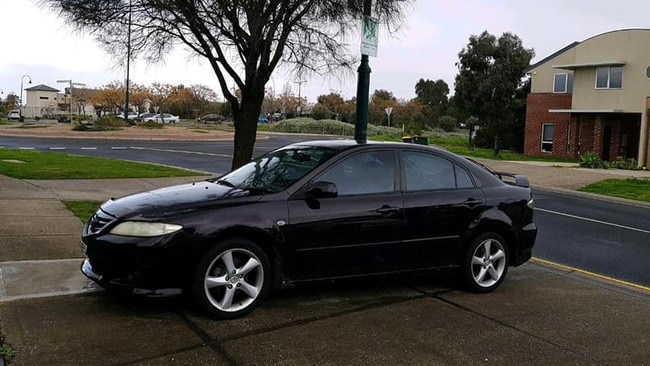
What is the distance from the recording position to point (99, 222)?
501 centimetres

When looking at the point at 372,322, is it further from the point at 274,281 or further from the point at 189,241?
the point at 189,241

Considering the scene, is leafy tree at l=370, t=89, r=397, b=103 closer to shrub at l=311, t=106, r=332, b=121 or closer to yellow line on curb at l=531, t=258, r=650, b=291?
shrub at l=311, t=106, r=332, b=121

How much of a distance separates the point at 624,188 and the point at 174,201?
17.6 metres

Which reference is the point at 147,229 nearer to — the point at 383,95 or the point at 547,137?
the point at 547,137

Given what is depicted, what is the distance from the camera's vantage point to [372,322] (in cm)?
499

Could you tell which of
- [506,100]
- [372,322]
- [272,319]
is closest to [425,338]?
[372,322]

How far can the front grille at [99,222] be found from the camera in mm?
4910

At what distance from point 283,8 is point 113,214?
4.89m

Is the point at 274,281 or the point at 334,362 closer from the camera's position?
the point at 334,362

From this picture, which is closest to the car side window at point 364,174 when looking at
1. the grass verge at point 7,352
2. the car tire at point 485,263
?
the car tire at point 485,263

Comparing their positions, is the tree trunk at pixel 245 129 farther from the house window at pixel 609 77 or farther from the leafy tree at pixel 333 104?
the leafy tree at pixel 333 104

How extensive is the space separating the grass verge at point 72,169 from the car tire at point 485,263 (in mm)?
10068

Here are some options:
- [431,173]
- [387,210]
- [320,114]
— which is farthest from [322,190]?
[320,114]

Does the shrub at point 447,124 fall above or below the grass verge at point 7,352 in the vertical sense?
above
